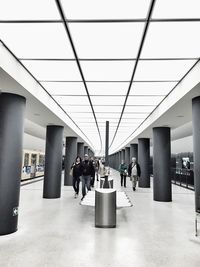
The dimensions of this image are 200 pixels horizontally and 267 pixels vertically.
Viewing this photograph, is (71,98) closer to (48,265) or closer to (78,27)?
(78,27)

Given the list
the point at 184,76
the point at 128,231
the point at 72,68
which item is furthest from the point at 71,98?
the point at 128,231

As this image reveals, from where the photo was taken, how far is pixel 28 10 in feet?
10.4

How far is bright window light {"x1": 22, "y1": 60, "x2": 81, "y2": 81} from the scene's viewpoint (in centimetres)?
484

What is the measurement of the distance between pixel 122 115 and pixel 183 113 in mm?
3260

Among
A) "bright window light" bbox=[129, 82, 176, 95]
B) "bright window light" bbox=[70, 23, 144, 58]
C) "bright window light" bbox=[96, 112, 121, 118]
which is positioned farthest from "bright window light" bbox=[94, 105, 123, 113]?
"bright window light" bbox=[70, 23, 144, 58]

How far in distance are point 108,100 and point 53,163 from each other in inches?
174

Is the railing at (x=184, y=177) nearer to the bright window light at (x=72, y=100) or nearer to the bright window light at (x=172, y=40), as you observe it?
the bright window light at (x=72, y=100)

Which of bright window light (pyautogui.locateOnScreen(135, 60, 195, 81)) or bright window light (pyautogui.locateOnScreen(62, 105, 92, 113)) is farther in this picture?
bright window light (pyautogui.locateOnScreen(62, 105, 92, 113))

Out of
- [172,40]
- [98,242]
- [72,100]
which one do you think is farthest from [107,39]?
[72,100]

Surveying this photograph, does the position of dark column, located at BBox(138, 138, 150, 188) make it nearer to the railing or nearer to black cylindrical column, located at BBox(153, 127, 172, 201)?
the railing

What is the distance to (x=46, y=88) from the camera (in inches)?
255

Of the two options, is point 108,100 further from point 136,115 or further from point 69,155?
point 69,155

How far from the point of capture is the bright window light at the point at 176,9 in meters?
2.96

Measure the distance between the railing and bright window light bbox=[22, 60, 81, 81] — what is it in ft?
40.6
